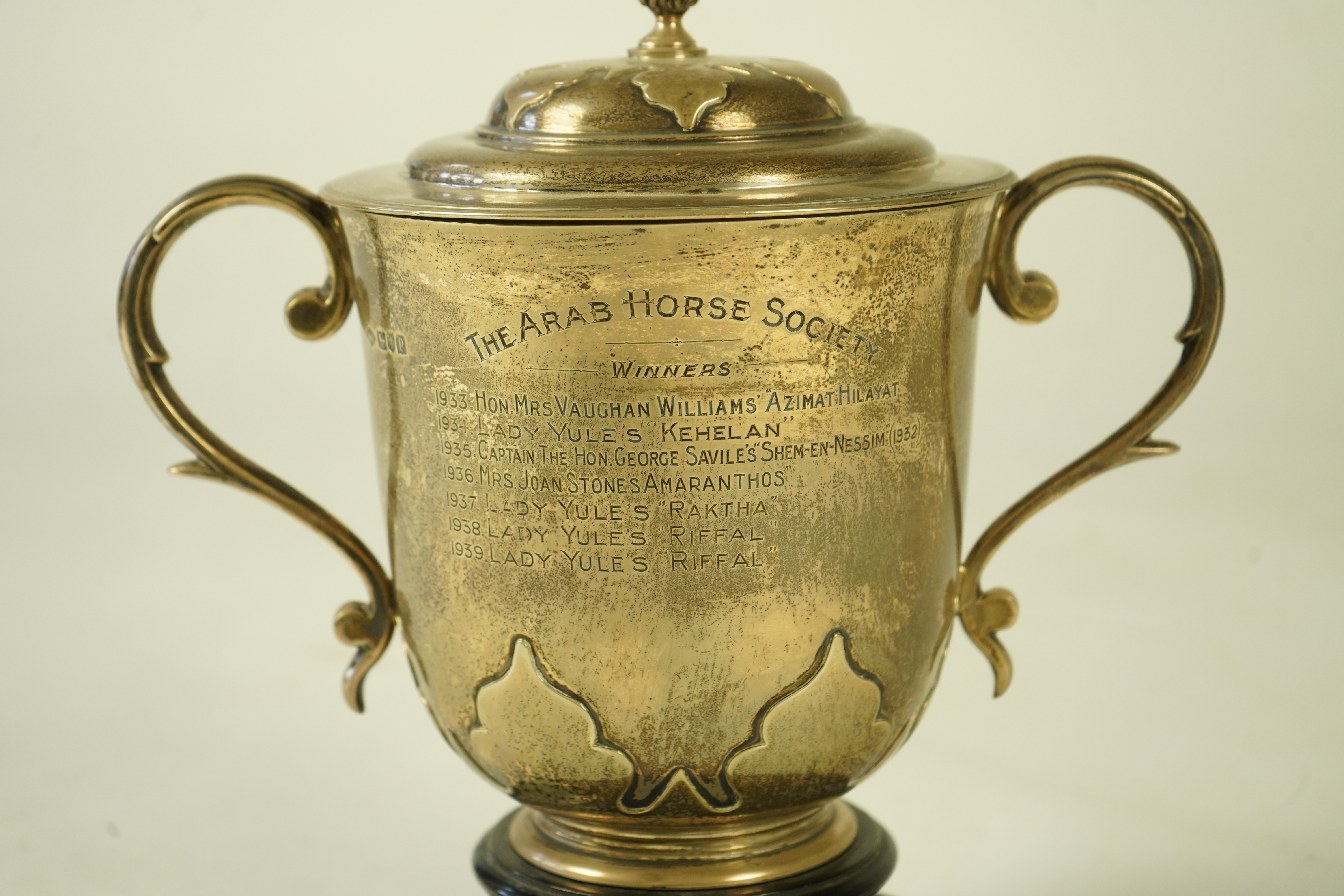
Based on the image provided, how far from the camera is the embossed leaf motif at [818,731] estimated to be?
1.51m

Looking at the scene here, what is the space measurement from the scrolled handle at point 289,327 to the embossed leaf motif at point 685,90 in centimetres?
31

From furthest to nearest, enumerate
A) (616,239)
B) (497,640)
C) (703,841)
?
(703,841), (497,640), (616,239)

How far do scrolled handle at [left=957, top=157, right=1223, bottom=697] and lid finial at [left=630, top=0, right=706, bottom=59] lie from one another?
318mm

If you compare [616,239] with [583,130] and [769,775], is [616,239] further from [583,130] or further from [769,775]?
[769,775]

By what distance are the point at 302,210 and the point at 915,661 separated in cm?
69

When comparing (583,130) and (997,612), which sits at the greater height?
(583,130)

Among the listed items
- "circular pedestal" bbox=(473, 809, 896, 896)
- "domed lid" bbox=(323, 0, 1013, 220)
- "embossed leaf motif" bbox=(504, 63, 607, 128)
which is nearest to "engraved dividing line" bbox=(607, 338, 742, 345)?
"domed lid" bbox=(323, 0, 1013, 220)

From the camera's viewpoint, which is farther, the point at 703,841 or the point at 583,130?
the point at 703,841

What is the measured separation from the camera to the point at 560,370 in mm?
1406

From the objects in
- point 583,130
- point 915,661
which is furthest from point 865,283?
point 915,661

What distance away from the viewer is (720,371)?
140 cm

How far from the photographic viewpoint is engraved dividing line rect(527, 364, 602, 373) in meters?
1.40

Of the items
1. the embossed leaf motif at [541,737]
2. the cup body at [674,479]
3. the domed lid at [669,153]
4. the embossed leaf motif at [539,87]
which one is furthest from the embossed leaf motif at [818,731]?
the embossed leaf motif at [539,87]

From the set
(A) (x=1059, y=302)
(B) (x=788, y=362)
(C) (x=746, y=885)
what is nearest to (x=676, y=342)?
A: (B) (x=788, y=362)
